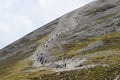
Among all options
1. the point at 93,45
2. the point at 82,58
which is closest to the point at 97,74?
the point at 82,58

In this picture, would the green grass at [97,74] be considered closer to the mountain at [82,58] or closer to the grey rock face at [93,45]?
the mountain at [82,58]

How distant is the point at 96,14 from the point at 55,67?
288ft

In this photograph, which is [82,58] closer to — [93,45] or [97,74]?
[93,45]

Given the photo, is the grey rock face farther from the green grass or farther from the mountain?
the green grass

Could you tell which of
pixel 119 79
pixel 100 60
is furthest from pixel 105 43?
pixel 119 79

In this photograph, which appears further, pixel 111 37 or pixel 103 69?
pixel 111 37

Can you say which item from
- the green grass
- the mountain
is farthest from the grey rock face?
the green grass

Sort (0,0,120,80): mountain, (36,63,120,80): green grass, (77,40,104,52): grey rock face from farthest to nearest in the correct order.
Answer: (77,40,104,52): grey rock face < (0,0,120,80): mountain < (36,63,120,80): green grass

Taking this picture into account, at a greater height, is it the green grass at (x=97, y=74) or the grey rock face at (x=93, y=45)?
the grey rock face at (x=93, y=45)

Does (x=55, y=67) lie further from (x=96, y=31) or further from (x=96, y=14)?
(x=96, y=14)

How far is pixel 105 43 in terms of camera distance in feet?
347

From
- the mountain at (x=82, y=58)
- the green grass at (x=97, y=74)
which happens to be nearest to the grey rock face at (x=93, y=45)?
the mountain at (x=82, y=58)

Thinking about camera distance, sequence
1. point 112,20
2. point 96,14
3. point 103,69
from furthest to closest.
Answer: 1. point 96,14
2. point 112,20
3. point 103,69

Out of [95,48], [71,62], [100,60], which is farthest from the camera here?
[95,48]
